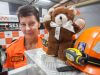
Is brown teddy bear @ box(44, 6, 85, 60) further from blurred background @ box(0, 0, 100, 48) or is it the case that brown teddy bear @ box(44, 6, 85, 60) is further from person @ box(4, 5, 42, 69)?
person @ box(4, 5, 42, 69)

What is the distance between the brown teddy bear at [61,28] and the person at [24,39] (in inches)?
13.2

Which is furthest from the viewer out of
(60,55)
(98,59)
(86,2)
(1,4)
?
(1,4)

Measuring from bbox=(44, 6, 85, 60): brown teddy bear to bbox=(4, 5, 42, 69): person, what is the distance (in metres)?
0.34

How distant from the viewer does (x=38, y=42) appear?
952mm

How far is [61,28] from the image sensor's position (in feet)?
1.28

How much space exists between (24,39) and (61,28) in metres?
0.62

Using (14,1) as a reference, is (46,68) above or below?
below

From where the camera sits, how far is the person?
75cm

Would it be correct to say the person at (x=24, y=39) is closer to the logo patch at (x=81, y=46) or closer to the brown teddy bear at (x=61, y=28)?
the brown teddy bear at (x=61, y=28)

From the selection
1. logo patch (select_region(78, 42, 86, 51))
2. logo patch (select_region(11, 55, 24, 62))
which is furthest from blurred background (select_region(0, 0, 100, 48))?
logo patch (select_region(11, 55, 24, 62))

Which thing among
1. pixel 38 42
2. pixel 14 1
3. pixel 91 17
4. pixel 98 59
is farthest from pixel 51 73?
pixel 14 1

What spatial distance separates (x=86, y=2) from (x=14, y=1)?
4.47 meters

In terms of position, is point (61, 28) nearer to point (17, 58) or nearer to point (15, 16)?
point (17, 58)

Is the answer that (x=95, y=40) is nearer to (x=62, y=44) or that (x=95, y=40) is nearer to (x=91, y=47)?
(x=91, y=47)
